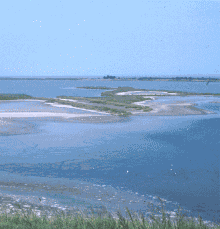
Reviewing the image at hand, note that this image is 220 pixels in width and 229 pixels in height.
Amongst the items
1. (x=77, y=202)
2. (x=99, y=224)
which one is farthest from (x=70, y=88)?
(x=99, y=224)

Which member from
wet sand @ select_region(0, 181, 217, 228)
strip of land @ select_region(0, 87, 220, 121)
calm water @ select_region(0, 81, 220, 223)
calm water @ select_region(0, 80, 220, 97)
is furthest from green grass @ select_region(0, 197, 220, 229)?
calm water @ select_region(0, 80, 220, 97)

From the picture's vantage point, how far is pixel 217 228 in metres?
5.47

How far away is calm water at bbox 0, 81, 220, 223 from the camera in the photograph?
8.40m

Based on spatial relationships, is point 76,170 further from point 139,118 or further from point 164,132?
point 139,118

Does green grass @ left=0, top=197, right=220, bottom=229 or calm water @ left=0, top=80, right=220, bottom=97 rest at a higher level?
calm water @ left=0, top=80, right=220, bottom=97

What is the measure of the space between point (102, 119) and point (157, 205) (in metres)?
16.3

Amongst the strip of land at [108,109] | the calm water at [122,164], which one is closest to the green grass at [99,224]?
the calm water at [122,164]

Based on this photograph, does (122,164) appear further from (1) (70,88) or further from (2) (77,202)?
(1) (70,88)

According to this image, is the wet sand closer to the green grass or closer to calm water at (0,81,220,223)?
calm water at (0,81,220,223)

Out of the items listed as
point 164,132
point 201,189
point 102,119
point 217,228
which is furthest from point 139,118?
point 217,228

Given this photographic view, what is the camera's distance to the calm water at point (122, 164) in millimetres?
8403

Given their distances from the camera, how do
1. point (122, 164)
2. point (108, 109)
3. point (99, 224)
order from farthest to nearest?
point (108, 109)
point (122, 164)
point (99, 224)

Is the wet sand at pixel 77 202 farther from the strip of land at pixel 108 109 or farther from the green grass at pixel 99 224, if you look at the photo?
the strip of land at pixel 108 109

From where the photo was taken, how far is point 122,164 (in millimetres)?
11422
